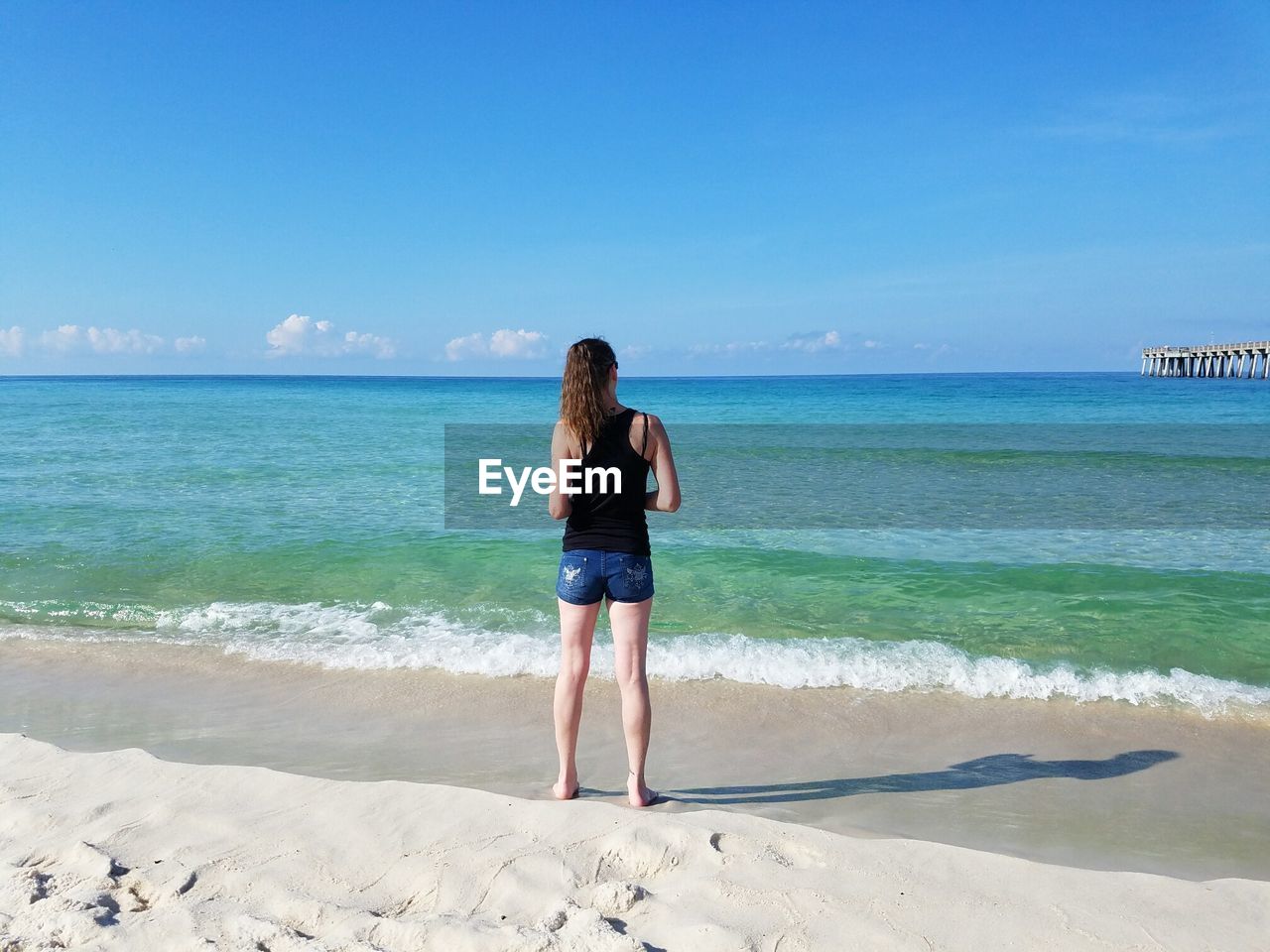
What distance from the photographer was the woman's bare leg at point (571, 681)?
12.6 feet

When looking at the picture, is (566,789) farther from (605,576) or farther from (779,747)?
(779,747)

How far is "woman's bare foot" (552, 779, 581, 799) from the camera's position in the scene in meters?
4.04

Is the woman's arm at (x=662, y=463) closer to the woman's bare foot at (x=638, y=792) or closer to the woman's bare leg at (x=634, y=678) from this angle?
the woman's bare leg at (x=634, y=678)

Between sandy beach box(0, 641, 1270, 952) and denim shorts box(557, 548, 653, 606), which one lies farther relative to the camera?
denim shorts box(557, 548, 653, 606)

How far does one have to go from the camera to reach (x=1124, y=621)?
23.9 feet

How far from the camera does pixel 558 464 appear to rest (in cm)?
371

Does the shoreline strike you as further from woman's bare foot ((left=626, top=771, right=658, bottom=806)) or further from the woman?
the woman

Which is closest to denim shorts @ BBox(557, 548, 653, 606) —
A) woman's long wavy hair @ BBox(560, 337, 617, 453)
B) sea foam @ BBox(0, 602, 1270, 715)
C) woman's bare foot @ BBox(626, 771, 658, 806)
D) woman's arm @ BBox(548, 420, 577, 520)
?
woman's arm @ BBox(548, 420, 577, 520)

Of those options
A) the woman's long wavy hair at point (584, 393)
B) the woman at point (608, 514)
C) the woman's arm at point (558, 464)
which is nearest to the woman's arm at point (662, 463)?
the woman at point (608, 514)

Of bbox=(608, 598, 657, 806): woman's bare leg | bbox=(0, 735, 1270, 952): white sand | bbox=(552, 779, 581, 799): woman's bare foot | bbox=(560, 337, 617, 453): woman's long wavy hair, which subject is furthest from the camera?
bbox=(552, 779, 581, 799): woman's bare foot

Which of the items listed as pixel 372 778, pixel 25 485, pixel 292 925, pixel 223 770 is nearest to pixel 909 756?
pixel 372 778

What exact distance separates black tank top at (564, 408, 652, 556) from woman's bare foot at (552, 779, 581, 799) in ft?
3.91

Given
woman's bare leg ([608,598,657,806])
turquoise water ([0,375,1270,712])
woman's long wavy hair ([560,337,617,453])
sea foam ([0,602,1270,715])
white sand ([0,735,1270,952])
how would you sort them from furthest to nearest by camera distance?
turquoise water ([0,375,1270,712]), sea foam ([0,602,1270,715]), woman's bare leg ([608,598,657,806]), woman's long wavy hair ([560,337,617,453]), white sand ([0,735,1270,952])

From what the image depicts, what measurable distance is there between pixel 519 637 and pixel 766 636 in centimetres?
209
